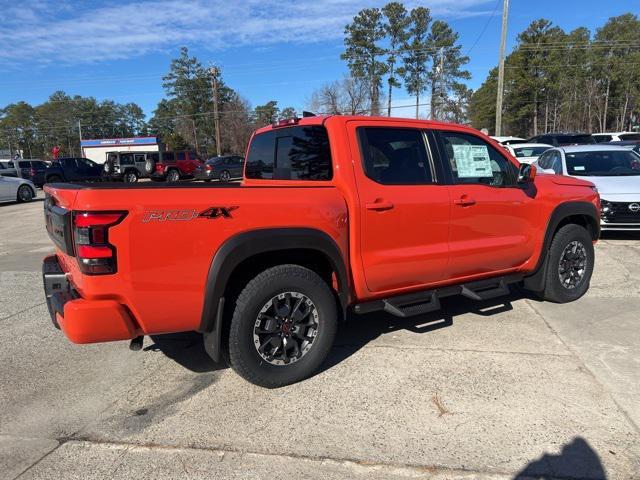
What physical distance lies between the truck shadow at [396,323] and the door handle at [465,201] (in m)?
1.27

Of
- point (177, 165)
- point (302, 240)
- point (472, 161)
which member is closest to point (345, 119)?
point (302, 240)

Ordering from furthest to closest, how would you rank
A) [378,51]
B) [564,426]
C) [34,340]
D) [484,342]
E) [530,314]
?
[378,51] → [530,314] → [34,340] → [484,342] → [564,426]

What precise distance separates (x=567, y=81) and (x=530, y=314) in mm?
70316

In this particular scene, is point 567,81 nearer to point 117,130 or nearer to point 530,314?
point 530,314

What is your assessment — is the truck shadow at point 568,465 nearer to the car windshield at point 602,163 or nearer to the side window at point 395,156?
the side window at point 395,156

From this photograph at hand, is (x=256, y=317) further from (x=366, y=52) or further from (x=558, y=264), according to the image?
(x=366, y=52)

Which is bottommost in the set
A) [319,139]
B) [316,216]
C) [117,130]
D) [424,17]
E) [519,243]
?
[519,243]

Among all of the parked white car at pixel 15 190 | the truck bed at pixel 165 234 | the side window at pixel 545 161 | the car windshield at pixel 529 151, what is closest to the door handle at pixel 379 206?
the truck bed at pixel 165 234

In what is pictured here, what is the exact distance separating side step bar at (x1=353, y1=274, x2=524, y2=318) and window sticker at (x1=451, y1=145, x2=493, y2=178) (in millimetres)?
1007

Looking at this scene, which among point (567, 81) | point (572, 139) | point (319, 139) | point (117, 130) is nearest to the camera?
point (319, 139)

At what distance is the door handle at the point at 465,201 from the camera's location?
4105 mm

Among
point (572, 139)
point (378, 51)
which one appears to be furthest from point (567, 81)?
point (572, 139)

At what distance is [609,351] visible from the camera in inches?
159

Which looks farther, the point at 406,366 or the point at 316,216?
the point at 406,366
